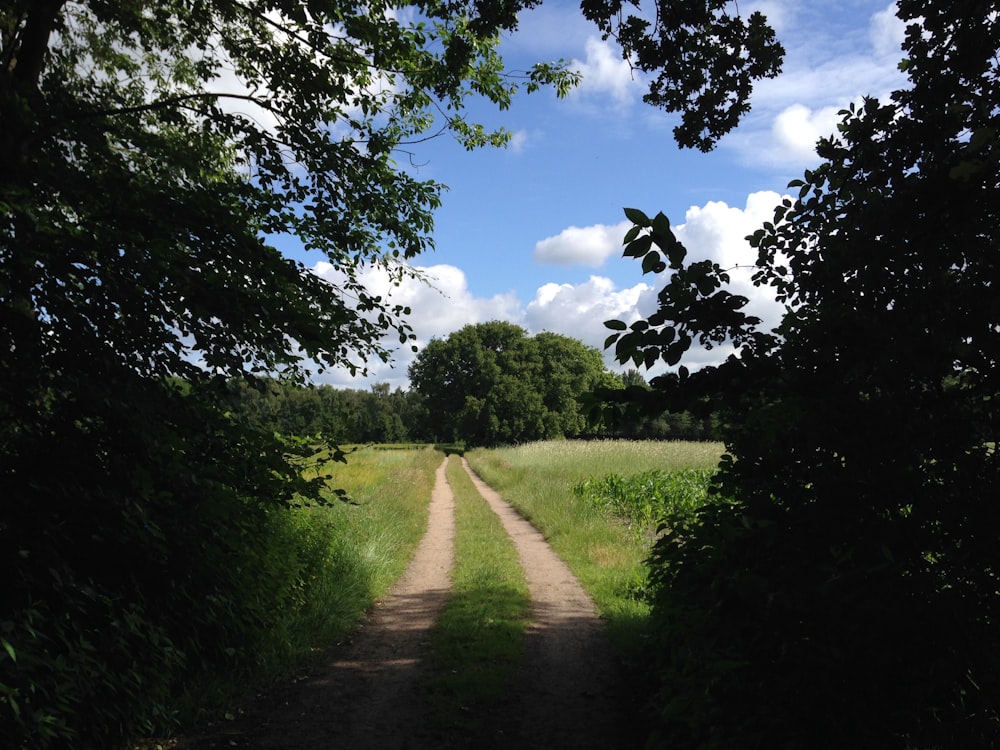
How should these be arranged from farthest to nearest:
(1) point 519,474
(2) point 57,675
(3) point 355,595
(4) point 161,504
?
(1) point 519,474
(3) point 355,595
(4) point 161,504
(2) point 57,675

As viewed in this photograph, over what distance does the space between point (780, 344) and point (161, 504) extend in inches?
161

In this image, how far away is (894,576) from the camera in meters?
2.59

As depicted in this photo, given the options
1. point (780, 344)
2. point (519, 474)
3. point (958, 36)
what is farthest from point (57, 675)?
point (519, 474)

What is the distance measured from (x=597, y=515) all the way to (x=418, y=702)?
8.75m

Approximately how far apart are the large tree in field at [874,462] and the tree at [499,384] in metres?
55.3

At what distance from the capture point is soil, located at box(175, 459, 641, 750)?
15.0ft

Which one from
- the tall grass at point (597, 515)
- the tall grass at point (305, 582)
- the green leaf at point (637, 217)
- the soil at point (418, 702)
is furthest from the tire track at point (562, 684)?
the green leaf at point (637, 217)

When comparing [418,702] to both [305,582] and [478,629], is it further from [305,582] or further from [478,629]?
[305,582]

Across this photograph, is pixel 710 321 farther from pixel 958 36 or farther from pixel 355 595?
pixel 355 595

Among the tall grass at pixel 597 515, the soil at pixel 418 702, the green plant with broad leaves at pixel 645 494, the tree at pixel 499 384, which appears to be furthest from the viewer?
the tree at pixel 499 384

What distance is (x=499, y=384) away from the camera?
6034 cm

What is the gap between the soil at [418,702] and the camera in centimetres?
456

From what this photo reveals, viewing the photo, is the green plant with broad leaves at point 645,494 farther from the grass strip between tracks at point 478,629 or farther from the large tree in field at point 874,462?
the large tree in field at point 874,462

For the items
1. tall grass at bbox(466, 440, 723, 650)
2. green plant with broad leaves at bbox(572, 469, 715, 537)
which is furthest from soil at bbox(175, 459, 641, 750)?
green plant with broad leaves at bbox(572, 469, 715, 537)
